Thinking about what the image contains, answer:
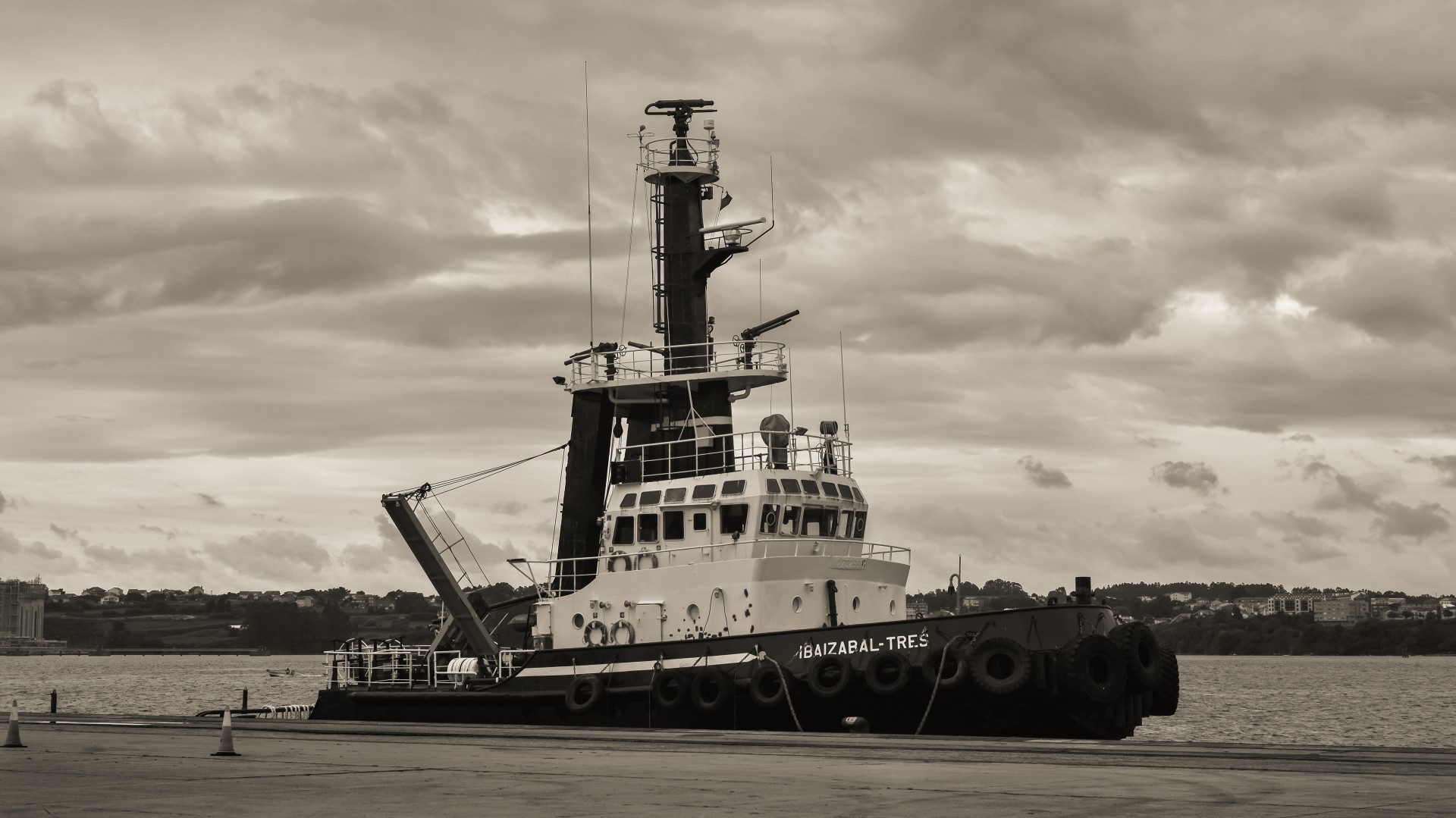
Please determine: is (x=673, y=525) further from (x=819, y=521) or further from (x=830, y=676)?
(x=830, y=676)

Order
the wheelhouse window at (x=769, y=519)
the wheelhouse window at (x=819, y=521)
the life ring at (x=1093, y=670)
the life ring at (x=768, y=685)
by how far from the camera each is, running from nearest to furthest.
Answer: the life ring at (x=1093, y=670) → the life ring at (x=768, y=685) → the wheelhouse window at (x=769, y=519) → the wheelhouse window at (x=819, y=521)

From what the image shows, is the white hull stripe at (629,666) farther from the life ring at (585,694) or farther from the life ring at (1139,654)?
the life ring at (1139,654)

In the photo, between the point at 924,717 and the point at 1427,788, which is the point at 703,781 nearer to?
the point at 1427,788

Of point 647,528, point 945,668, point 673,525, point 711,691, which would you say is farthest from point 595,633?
point 945,668

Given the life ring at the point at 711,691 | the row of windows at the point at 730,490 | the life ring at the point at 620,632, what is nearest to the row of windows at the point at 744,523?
the row of windows at the point at 730,490

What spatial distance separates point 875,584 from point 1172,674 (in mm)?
5510

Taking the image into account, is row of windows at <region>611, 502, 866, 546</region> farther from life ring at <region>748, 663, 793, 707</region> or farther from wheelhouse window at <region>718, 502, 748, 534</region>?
life ring at <region>748, 663, 793, 707</region>

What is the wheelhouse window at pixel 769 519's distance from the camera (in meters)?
25.9

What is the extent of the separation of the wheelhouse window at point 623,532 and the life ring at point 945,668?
6.52 m

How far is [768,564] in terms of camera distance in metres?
25.5

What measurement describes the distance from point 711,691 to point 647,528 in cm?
388

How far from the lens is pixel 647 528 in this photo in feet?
88.4

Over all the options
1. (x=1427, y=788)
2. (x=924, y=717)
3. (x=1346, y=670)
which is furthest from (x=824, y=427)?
(x=1346, y=670)

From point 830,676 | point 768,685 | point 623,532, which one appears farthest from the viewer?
point 623,532
